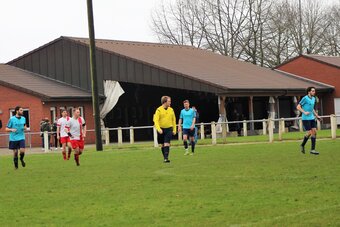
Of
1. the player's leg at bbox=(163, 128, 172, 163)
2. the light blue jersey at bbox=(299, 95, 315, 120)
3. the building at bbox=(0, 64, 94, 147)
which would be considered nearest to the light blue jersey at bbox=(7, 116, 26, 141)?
the player's leg at bbox=(163, 128, 172, 163)

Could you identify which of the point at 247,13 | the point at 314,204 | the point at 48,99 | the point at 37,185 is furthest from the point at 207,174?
the point at 247,13

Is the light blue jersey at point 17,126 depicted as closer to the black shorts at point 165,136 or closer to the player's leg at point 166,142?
the black shorts at point 165,136

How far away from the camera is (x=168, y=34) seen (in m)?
81.4


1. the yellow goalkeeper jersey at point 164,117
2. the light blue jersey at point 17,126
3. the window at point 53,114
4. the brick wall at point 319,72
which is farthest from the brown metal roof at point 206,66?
the light blue jersey at point 17,126

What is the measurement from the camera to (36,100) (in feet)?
151

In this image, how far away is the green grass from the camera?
10.8m

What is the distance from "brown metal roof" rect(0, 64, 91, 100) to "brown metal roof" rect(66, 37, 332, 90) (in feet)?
10.1

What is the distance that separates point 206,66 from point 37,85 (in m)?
10.8

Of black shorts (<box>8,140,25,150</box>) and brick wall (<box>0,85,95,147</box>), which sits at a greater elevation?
brick wall (<box>0,85,95,147</box>)

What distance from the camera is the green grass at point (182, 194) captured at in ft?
35.4

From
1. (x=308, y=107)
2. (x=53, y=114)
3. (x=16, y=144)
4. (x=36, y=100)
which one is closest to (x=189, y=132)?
(x=308, y=107)

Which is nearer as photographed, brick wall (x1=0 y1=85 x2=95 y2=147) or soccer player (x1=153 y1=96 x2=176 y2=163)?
soccer player (x1=153 y1=96 x2=176 y2=163)

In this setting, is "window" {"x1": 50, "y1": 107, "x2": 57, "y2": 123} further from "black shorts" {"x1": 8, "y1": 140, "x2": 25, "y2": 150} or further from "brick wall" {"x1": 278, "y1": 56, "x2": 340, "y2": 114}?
"black shorts" {"x1": 8, "y1": 140, "x2": 25, "y2": 150}

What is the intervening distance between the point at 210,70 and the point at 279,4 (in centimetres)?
3171
